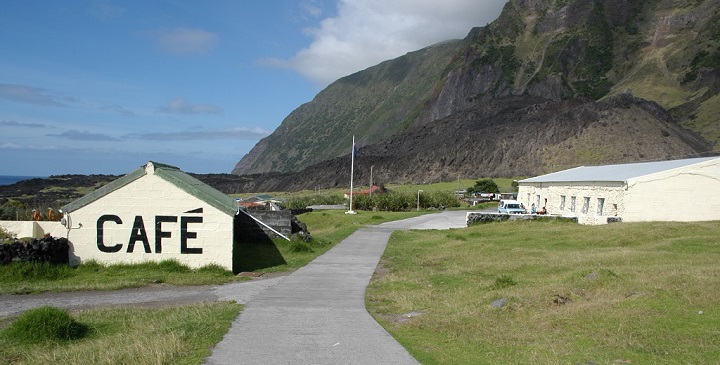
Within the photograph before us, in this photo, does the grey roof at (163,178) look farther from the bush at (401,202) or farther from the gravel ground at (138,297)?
the bush at (401,202)

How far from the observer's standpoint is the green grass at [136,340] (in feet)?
25.3

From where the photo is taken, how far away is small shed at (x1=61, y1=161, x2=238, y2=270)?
18.1 m

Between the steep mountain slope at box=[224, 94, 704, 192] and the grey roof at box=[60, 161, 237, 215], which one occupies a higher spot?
the steep mountain slope at box=[224, 94, 704, 192]

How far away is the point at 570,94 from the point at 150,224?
154 m

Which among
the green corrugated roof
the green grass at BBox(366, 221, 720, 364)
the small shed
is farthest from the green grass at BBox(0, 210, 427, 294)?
the green grass at BBox(366, 221, 720, 364)

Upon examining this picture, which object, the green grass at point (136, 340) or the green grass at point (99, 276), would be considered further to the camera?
the green grass at point (99, 276)

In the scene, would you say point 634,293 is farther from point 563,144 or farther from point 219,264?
point 563,144

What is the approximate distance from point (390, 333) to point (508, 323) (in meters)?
2.03

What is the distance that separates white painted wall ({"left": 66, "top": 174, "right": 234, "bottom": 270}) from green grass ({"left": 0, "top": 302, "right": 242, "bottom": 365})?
6091 mm

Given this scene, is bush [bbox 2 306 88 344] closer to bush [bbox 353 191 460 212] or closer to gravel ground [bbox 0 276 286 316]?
gravel ground [bbox 0 276 286 316]

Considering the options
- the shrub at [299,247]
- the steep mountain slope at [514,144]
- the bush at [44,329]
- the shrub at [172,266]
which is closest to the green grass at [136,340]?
the bush at [44,329]

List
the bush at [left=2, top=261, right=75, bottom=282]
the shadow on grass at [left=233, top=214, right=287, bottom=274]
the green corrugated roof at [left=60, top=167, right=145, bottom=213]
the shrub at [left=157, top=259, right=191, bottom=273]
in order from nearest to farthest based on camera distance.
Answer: the bush at [left=2, top=261, right=75, bottom=282], the shrub at [left=157, top=259, right=191, bottom=273], the green corrugated roof at [left=60, top=167, right=145, bottom=213], the shadow on grass at [left=233, top=214, right=287, bottom=274]

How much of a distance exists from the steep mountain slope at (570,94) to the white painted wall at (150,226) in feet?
283

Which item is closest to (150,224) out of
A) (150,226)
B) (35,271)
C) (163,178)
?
(150,226)
